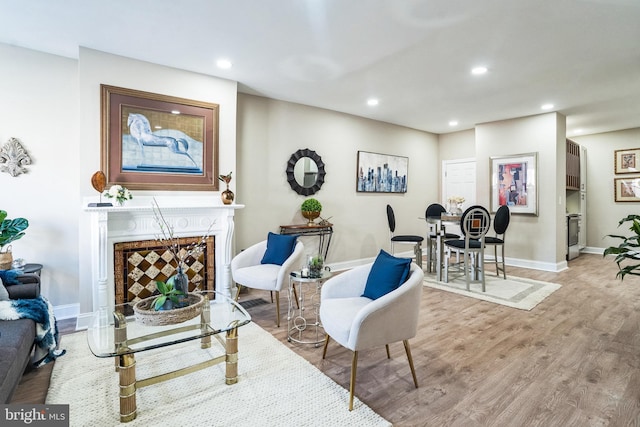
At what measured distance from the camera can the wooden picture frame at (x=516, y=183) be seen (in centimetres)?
558

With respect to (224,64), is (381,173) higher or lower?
lower

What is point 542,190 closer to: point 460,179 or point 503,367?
point 460,179

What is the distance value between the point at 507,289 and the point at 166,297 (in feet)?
13.9

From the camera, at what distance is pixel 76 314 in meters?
3.41

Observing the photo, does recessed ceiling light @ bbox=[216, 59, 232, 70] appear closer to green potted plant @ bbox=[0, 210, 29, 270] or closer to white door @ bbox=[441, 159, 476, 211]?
green potted plant @ bbox=[0, 210, 29, 270]

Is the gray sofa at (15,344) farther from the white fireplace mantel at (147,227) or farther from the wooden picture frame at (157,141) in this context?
the wooden picture frame at (157,141)

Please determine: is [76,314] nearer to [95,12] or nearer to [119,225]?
[119,225]

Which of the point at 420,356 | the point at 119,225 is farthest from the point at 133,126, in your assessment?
the point at 420,356

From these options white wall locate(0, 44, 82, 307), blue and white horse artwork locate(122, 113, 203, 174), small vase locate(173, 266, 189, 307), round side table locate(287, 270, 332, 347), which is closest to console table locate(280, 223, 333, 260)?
round side table locate(287, 270, 332, 347)

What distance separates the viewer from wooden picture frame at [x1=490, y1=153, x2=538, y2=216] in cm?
558

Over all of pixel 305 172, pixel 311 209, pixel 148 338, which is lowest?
pixel 148 338

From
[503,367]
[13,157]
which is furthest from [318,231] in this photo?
[13,157]

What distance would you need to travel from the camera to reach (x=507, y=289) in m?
4.35

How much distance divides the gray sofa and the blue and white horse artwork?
1.38 meters
